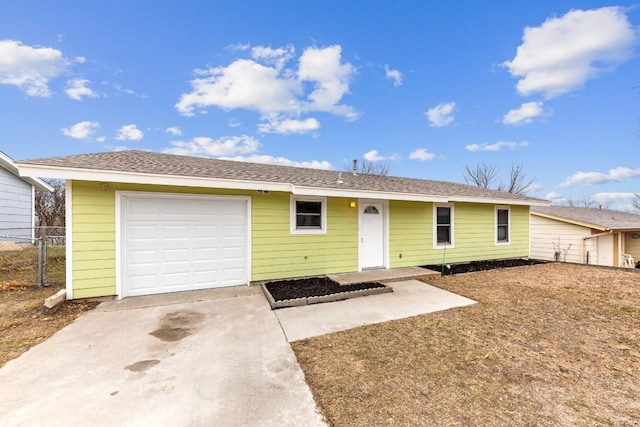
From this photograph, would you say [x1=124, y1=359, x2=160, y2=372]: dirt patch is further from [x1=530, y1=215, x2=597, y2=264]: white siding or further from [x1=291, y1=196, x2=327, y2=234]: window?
[x1=530, y1=215, x2=597, y2=264]: white siding

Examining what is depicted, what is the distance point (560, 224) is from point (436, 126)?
835 centimetres

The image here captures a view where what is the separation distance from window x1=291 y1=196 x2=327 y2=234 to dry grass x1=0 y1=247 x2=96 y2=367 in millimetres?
4543

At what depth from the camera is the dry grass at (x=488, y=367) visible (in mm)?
2318

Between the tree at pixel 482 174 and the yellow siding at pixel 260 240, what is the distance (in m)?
26.7

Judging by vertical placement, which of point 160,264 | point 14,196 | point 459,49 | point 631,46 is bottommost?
point 160,264

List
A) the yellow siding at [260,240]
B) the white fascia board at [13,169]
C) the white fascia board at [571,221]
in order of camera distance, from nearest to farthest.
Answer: the yellow siding at [260,240], the white fascia board at [13,169], the white fascia board at [571,221]

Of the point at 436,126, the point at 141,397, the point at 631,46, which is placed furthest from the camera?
the point at 436,126

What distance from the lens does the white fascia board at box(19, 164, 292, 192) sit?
16.1ft

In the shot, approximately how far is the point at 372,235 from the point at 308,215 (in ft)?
7.23

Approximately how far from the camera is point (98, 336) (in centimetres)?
393

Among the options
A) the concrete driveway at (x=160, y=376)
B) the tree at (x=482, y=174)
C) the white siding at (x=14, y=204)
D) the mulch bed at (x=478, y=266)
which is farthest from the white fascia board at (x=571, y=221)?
the white siding at (x=14, y=204)

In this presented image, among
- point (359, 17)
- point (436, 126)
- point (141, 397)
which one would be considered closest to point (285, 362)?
point (141, 397)

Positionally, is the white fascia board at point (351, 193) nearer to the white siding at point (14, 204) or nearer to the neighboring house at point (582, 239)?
the neighboring house at point (582, 239)

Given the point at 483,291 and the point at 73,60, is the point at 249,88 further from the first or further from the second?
the point at 483,291
